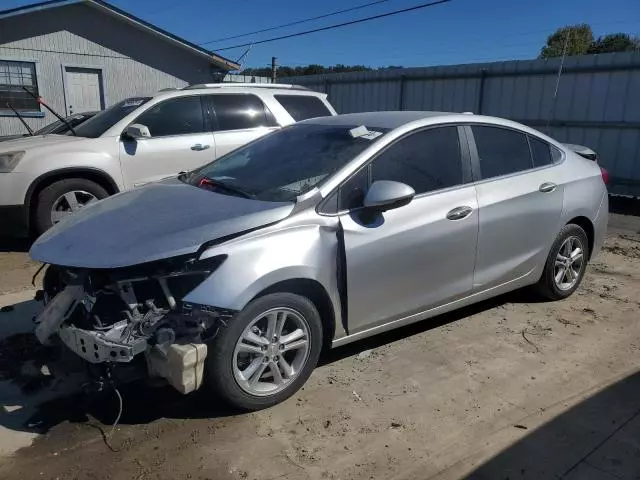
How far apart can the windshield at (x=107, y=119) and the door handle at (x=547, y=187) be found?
476cm

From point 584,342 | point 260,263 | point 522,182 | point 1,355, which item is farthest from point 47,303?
point 584,342

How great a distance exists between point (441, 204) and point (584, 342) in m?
1.61

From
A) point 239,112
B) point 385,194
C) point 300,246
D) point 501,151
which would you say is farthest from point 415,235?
point 239,112

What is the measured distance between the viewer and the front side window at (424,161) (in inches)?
141

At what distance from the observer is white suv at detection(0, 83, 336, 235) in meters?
5.91

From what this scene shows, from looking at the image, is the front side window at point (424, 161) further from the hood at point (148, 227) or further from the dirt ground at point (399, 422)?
the dirt ground at point (399, 422)

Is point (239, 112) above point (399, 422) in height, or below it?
above

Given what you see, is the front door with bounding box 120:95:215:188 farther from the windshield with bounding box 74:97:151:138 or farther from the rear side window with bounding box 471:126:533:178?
the rear side window with bounding box 471:126:533:178

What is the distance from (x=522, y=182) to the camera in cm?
427

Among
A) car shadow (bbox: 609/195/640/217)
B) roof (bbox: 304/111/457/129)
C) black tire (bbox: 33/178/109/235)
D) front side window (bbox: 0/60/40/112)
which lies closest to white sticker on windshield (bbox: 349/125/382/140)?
roof (bbox: 304/111/457/129)

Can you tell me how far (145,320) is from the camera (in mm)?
2785

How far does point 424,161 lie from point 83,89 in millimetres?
13836

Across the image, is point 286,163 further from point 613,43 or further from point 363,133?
point 613,43

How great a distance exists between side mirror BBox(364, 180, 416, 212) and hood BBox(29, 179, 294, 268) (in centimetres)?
49
